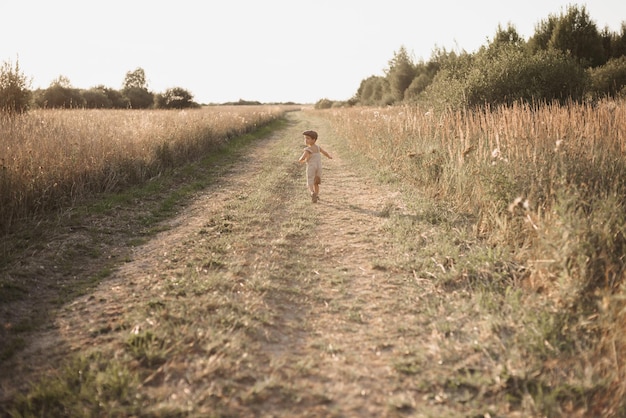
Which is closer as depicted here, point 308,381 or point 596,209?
point 308,381

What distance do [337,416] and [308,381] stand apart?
364mm

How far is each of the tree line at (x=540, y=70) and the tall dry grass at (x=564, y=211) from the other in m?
3.58

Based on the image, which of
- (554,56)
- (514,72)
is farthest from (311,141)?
(554,56)

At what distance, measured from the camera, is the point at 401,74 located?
34.0 meters

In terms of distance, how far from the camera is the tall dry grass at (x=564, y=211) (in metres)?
2.93

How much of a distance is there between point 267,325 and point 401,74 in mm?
33956

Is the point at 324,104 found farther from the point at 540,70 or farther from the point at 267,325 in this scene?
the point at 267,325

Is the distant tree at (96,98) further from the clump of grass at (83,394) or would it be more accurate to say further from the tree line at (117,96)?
the clump of grass at (83,394)

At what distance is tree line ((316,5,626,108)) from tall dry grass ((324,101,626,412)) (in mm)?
3585

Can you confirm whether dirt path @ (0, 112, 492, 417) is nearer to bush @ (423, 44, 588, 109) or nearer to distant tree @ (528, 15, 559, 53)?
bush @ (423, 44, 588, 109)

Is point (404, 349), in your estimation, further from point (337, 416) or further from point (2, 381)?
A: point (2, 381)

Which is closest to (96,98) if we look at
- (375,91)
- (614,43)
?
(375,91)

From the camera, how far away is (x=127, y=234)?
600 cm

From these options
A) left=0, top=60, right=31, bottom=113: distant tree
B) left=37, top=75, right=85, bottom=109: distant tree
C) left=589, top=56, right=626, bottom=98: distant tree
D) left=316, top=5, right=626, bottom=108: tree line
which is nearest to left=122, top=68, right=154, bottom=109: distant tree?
left=37, top=75, right=85, bottom=109: distant tree
